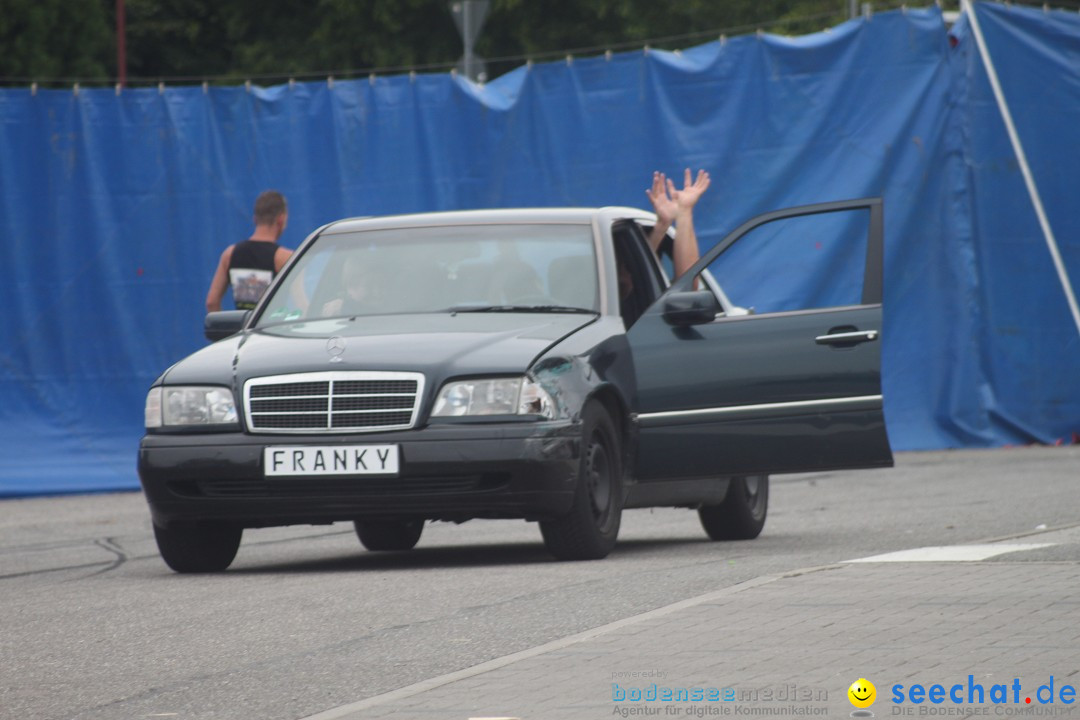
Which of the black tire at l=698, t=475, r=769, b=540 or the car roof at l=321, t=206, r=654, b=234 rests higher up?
the car roof at l=321, t=206, r=654, b=234

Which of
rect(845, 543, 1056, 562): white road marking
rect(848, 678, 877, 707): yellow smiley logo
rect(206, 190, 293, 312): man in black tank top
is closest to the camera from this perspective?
rect(848, 678, 877, 707): yellow smiley logo

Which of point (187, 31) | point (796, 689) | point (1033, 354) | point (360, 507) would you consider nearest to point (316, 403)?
point (360, 507)

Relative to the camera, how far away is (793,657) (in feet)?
18.4

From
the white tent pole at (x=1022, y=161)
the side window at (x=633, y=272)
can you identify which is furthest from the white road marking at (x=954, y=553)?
the white tent pole at (x=1022, y=161)

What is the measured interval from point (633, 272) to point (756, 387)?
102 centimetres

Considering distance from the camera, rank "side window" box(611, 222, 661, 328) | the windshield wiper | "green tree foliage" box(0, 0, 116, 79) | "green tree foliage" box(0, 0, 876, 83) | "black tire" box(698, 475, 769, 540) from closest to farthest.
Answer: the windshield wiper
"side window" box(611, 222, 661, 328)
"black tire" box(698, 475, 769, 540)
"green tree foliage" box(0, 0, 116, 79)
"green tree foliage" box(0, 0, 876, 83)

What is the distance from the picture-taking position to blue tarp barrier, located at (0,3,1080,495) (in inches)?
630

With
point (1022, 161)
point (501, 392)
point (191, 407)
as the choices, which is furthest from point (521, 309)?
point (1022, 161)

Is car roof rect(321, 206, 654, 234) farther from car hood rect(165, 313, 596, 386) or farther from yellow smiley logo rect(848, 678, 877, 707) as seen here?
yellow smiley logo rect(848, 678, 877, 707)

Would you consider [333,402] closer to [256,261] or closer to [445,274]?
[445,274]

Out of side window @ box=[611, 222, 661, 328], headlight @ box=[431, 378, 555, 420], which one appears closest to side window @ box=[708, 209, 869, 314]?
side window @ box=[611, 222, 661, 328]

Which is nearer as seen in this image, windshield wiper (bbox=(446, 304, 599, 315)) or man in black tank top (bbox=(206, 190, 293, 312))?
windshield wiper (bbox=(446, 304, 599, 315))

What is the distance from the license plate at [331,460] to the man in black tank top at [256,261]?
4289mm

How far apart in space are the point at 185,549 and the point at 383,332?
1276 mm
